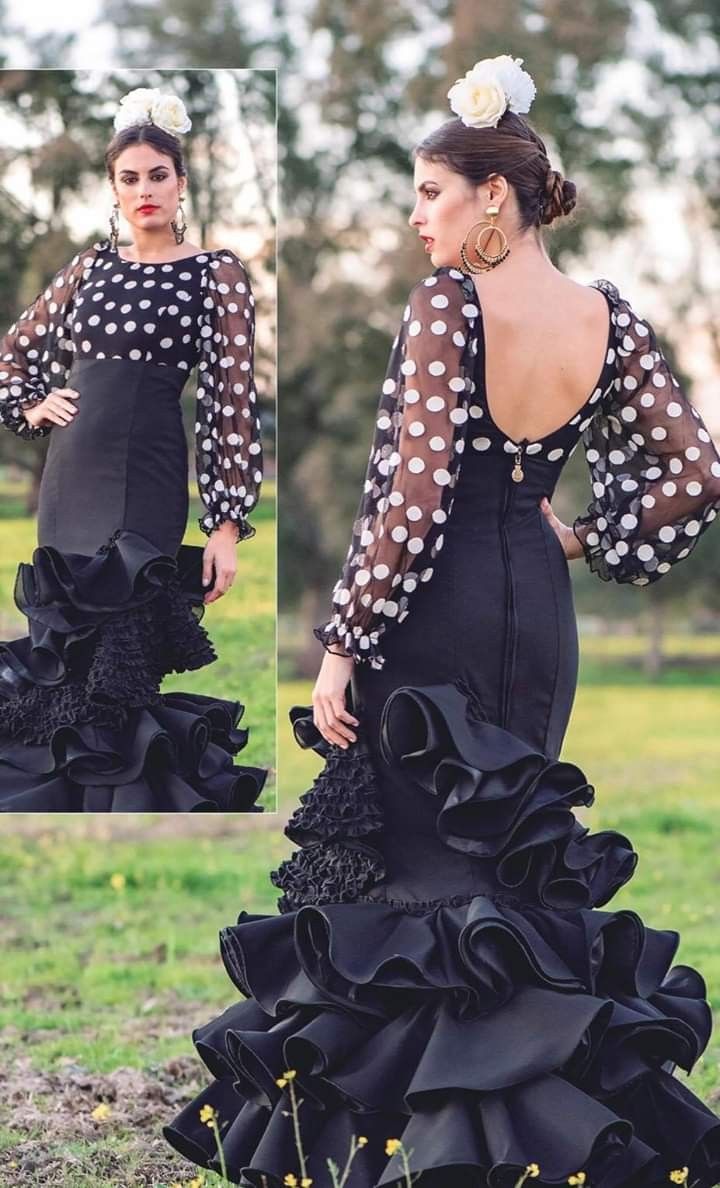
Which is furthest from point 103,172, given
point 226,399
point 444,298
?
point 444,298

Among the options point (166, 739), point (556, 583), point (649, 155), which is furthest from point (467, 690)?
point (649, 155)

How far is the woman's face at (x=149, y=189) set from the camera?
495 centimetres

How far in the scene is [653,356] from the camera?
4070 mm

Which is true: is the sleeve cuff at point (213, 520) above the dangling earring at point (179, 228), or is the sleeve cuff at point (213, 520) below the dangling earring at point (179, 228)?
below

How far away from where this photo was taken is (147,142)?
16.3 feet

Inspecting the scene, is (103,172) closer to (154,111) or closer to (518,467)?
(154,111)

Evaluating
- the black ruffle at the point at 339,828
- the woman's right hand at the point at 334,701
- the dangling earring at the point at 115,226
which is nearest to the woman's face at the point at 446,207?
the woman's right hand at the point at 334,701

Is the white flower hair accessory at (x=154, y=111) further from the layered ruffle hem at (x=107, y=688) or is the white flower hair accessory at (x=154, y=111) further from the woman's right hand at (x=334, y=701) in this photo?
the woman's right hand at (x=334, y=701)

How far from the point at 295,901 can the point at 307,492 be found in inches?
666

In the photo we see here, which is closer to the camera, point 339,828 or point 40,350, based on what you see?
point 339,828

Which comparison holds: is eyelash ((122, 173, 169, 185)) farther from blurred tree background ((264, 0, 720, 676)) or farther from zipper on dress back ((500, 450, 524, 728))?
blurred tree background ((264, 0, 720, 676))

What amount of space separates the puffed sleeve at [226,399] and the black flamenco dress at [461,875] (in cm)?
112

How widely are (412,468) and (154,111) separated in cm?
172

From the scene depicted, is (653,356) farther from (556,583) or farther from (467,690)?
(467,690)
